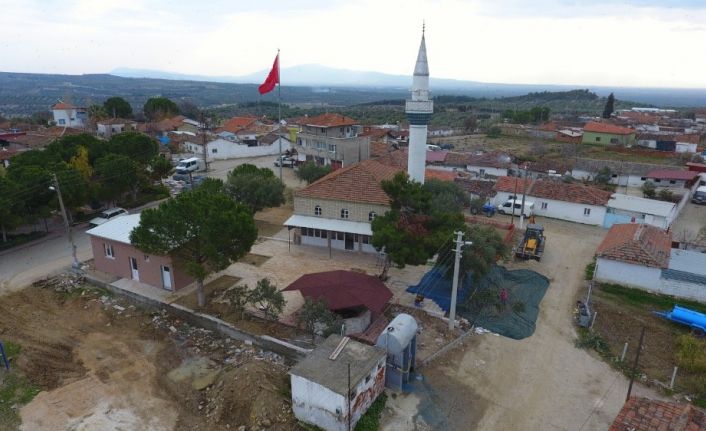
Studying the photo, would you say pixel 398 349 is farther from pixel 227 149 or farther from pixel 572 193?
pixel 227 149

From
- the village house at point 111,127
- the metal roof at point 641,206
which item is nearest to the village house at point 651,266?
the metal roof at point 641,206

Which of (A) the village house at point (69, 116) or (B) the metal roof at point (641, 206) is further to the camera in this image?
(A) the village house at point (69, 116)

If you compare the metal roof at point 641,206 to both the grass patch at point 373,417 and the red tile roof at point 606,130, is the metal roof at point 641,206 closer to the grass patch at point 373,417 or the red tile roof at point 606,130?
the grass patch at point 373,417

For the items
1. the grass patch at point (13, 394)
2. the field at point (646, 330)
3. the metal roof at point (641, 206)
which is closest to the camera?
the grass patch at point (13, 394)

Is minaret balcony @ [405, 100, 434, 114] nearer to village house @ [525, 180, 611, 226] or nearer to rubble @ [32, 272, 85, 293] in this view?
village house @ [525, 180, 611, 226]

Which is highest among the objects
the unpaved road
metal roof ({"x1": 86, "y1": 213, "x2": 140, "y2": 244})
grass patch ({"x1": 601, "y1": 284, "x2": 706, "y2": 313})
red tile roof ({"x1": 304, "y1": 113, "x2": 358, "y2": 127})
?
red tile roof ({"x1": 304, "y1": 113, "x2": 358, "y2": 127})

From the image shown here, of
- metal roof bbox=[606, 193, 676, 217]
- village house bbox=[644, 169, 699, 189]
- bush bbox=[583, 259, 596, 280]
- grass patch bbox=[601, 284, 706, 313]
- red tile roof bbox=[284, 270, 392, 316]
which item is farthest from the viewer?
village house bbox=[644, 169, 699, 189]

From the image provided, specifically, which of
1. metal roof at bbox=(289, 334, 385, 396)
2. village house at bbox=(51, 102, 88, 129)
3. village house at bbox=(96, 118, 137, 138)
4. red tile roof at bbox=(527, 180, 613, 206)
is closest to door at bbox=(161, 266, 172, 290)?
metal roof at bbox=(289, 334, 385, 396)
